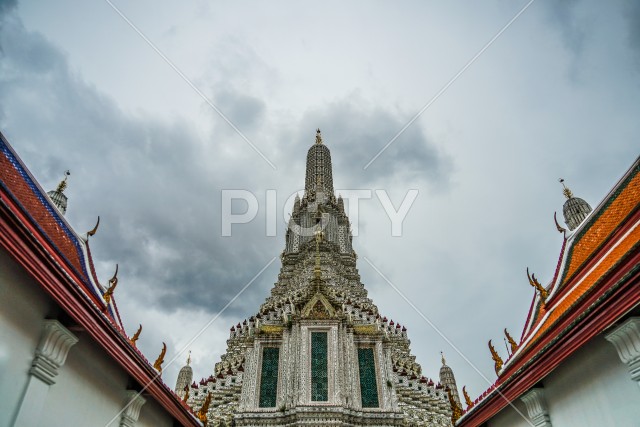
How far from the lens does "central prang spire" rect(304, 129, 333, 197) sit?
46.2 metres

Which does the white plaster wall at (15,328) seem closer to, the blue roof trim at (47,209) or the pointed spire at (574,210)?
the blue roof trim at (47,209)

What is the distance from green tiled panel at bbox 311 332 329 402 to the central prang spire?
88.4 ft

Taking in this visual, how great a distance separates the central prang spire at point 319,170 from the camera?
152ft

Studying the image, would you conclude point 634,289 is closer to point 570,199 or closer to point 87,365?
point 87,365

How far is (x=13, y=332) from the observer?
17.5ft

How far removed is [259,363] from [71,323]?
42.7 ft

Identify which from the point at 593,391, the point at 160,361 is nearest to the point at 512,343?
the point at 593,391

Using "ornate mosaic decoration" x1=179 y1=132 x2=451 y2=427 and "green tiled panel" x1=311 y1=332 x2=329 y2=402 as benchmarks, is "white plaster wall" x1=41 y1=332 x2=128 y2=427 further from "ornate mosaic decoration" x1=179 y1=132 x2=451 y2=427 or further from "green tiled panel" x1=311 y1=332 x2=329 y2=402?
"green tiled panel" x1=311 y1=332 x2=329 y2=402

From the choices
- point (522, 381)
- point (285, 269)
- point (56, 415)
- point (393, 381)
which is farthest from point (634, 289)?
point (285, 269)

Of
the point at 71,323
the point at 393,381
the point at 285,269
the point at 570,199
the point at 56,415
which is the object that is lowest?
the point at 56,415

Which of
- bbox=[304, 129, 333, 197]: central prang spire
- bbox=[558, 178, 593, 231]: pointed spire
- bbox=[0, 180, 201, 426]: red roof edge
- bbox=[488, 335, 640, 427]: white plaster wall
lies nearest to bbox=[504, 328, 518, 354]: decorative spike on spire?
bbox=[488, 335, 640, 427]: white plaster wall

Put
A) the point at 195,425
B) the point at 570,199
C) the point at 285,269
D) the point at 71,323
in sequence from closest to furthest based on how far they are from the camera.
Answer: the point at 71,323 < the point at 195,425 < the point at 570,199 < the point at 285,269

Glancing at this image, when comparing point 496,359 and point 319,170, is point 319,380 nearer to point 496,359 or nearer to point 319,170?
point 496,359

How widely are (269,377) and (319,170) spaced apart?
34.1m
